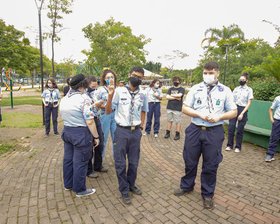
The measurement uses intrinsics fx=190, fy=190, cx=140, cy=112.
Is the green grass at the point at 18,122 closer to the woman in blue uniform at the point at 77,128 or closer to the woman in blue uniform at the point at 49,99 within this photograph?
the woman in blue uniform at the point at 49,99

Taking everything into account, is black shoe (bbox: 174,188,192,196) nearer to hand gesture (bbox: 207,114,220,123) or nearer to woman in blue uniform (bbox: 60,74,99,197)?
hand gesture (bbox: 207,114,220,123)

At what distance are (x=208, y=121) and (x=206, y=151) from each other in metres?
0.52

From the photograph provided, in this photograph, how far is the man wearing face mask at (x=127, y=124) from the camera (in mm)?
3012

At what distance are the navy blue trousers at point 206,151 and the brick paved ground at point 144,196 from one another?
423mm

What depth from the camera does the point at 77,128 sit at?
3.03m

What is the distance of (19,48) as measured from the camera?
45.1ft

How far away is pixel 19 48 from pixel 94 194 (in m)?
14.4

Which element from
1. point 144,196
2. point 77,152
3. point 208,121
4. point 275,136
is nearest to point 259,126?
point 275,136

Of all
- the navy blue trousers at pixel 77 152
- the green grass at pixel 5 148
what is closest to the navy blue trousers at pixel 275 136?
the navy blue trousers at pixel 77 152

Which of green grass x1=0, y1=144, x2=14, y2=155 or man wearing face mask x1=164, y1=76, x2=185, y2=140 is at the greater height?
man wearing face mask x1=164, y1=76, x2=185, y2=140

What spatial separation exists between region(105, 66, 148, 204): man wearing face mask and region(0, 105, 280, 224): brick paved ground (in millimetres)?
446

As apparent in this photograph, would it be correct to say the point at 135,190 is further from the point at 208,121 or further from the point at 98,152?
the point at 208,121

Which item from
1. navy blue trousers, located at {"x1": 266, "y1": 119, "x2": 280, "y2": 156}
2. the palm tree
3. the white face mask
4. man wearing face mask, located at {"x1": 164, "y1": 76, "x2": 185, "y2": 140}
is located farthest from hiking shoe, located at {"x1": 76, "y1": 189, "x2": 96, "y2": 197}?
the palm tree

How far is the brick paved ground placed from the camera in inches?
113
